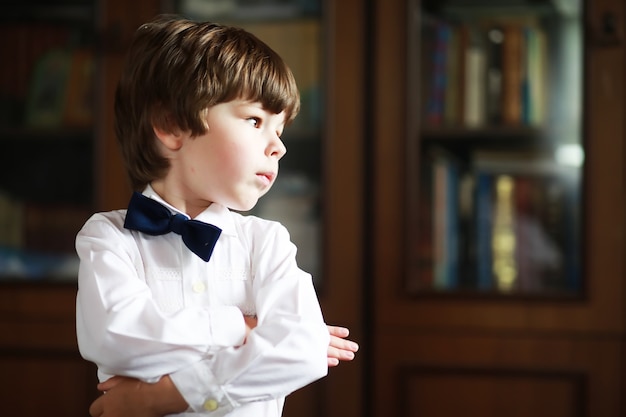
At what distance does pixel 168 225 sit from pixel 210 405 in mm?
211

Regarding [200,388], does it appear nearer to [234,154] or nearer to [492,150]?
[234,154]

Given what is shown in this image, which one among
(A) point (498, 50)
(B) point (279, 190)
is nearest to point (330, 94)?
(B) point (279, 190)

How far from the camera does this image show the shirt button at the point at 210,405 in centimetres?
87

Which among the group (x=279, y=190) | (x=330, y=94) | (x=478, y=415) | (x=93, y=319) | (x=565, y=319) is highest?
(x=330, y=94)

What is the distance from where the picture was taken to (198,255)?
945 mm

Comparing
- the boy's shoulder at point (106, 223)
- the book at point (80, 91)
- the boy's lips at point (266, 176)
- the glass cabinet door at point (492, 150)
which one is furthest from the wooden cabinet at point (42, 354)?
the boy's lips at point (266, 176)

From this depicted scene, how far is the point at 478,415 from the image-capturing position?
1.99 meters

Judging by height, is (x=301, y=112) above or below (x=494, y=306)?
above

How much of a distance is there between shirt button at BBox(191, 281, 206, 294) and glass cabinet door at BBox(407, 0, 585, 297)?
113cm

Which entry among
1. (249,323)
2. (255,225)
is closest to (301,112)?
(255,225)

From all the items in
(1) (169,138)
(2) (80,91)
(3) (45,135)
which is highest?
(2) (80,91)

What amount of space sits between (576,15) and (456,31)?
0.93 ft

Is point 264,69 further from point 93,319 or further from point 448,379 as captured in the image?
point 448,379

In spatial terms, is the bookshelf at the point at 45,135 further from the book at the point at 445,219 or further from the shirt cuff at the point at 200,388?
the shirt cuff at the point at 200,388
